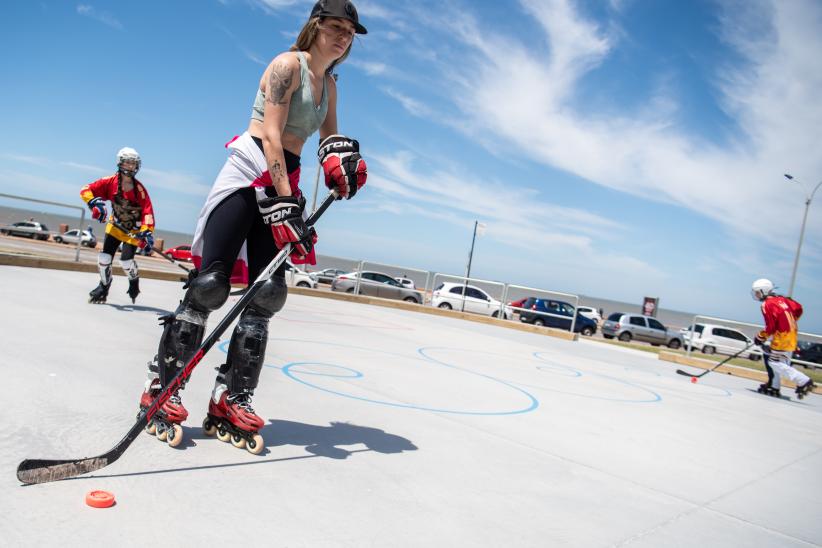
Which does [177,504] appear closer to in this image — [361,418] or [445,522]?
[445,522]

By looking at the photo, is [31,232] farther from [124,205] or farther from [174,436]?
[174,436]

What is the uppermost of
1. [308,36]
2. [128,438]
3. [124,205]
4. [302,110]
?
[308,36]

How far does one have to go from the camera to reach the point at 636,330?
28.9 m

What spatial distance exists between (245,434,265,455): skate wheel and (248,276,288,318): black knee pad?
56 cm

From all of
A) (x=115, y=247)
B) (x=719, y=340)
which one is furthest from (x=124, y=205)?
(x=719, y=340)

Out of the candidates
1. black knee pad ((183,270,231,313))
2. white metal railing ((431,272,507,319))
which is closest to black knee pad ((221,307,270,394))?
black knee pad ((183,270,231,313))

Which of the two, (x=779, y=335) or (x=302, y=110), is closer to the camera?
(x=302, y=110)

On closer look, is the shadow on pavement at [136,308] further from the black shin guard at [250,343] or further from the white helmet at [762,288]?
the white helmet at [762,288]

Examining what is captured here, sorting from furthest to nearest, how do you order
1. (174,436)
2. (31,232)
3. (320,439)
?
(31,232)
(320,439)
(174,436)

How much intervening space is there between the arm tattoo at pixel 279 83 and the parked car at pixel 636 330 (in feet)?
92.1

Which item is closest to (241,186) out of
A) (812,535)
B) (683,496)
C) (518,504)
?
(518,504)

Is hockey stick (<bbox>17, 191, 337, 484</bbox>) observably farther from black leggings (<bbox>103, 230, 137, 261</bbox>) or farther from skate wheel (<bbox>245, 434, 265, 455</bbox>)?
black leggings (<bbox>103, 230, 137, 261</bbox>)

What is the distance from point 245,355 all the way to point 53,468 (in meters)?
0.91

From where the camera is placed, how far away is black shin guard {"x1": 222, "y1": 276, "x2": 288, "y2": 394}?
2.67 m
